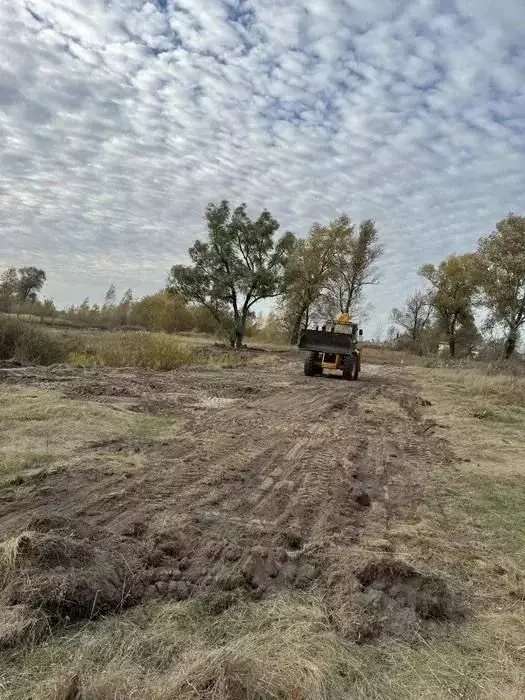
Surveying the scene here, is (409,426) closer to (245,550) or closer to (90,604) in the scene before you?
(245,550)

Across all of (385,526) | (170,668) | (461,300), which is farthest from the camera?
(461,300)

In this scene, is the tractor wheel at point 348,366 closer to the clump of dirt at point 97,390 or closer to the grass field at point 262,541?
the grass field at point 262,541

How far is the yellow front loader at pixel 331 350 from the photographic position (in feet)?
65.5

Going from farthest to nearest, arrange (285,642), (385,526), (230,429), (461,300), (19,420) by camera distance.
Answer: (461,300), (230,429), (19,420), (385,526), (285,642)

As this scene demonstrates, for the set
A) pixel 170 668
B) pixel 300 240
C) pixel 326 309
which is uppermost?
pixel 300 240

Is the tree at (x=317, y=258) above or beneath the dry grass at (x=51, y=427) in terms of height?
above

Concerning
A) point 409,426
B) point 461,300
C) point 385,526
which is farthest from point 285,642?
point 461,300

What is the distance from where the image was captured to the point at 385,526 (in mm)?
4812

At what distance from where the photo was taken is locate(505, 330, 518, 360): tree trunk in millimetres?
34969

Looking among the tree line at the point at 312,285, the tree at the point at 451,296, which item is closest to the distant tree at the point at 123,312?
the tree line at the point at 312,285

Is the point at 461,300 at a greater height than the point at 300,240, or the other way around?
the point at 300,240

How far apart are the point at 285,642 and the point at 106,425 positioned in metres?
5.61

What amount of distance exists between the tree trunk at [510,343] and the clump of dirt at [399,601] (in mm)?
34414

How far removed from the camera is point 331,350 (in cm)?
2005
